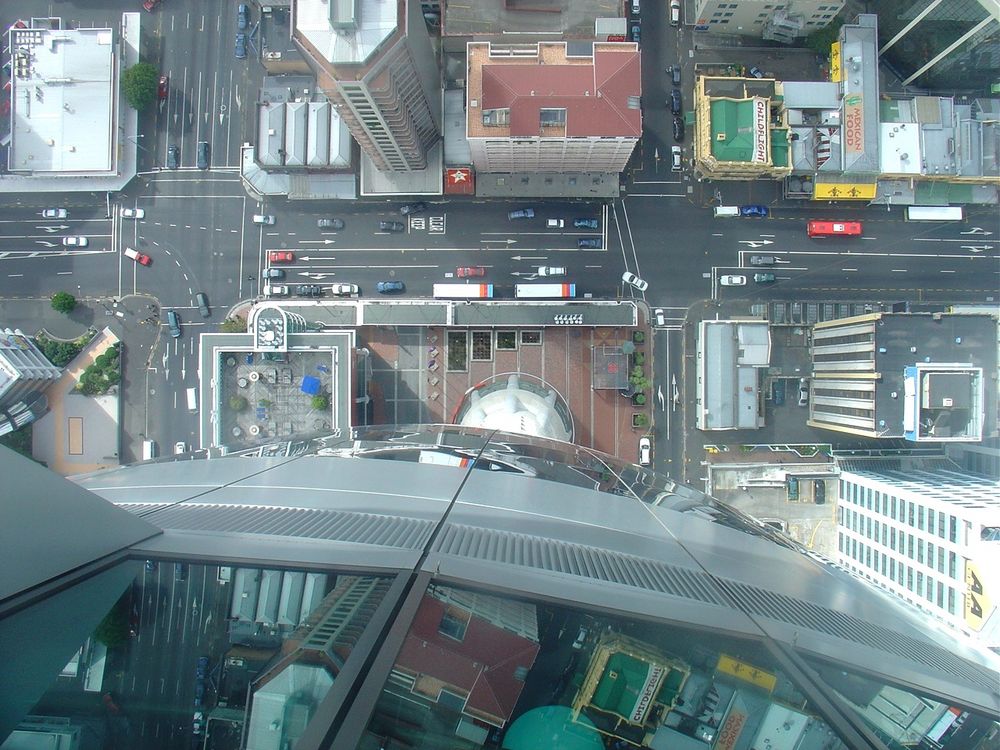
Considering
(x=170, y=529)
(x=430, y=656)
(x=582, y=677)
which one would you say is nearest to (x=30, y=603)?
(x=170, y=529)

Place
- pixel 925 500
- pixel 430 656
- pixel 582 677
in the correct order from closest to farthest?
pixel 430 656
pixel 582 677
pixel 925 500

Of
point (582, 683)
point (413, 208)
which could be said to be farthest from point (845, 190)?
point (582, 683)

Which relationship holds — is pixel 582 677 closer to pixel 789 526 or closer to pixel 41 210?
pixel 789 526

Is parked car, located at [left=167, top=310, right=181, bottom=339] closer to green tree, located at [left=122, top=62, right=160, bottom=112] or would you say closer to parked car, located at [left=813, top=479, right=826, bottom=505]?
green tree, located at [left=122, top=62, right=160, bottom=112]

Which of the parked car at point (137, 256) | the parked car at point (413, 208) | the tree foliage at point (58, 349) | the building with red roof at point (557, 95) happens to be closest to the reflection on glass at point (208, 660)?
the building with red roof at point (557, 95)

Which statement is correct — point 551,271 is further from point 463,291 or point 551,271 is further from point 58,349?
point 58,349

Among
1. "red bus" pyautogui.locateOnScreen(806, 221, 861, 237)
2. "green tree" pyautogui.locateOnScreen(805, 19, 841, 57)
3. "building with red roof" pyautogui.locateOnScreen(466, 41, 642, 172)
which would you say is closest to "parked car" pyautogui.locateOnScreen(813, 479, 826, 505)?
"red bus" pyautogui.locateOnScreen(806, 221, 861, 237)
